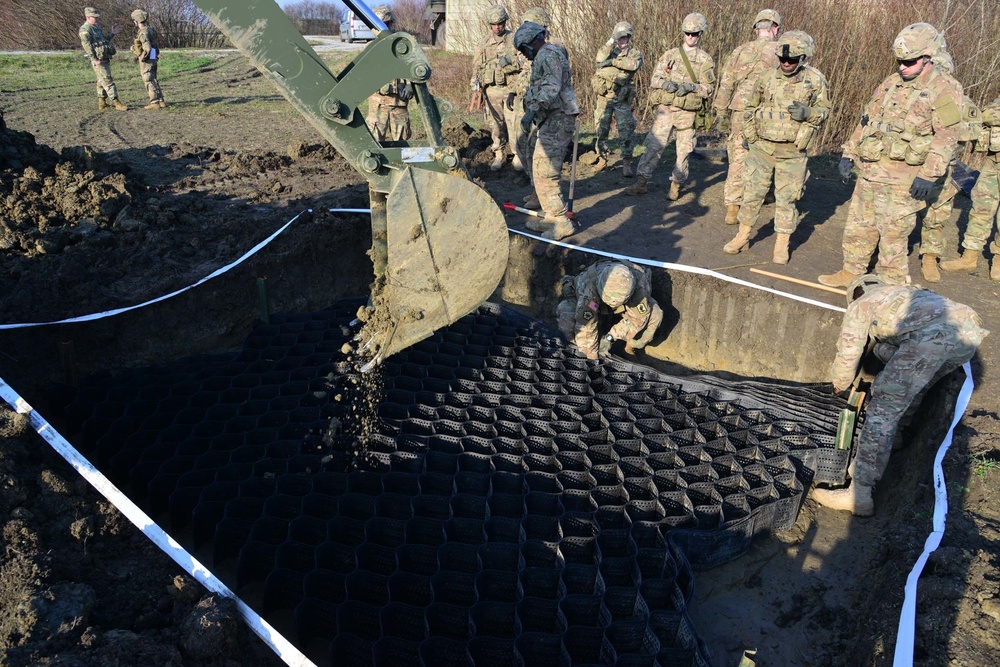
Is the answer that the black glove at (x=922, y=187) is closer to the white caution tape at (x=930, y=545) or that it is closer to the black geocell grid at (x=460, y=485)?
the white caution tape at (x=930, y=545)

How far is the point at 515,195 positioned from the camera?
7.81 meters

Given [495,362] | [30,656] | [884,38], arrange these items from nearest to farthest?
[30,656]
[495,362]
[884,38]

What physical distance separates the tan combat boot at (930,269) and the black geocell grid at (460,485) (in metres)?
1.82

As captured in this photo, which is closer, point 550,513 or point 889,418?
point 550,513

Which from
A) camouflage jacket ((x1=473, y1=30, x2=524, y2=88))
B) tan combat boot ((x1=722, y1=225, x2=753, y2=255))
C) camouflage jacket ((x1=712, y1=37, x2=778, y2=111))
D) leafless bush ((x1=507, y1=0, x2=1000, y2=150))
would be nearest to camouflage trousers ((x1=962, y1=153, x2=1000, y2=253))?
tan combat boot ((x1=722, y1=225, x2=753, y2=255))

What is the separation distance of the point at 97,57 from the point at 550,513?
35.8 feet

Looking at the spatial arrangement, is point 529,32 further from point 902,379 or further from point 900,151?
point 902,379

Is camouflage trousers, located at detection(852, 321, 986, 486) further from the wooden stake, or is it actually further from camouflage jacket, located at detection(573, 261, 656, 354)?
camouflage jacket, located at detection(573, 261, 656, 354)

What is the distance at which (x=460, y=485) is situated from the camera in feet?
12.3

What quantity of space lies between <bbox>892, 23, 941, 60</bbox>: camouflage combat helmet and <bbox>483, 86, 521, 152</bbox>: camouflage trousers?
411cm

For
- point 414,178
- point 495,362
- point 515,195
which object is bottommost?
point 495,362

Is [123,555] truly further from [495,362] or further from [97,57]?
[97,57]

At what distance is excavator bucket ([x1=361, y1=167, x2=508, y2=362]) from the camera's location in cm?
350

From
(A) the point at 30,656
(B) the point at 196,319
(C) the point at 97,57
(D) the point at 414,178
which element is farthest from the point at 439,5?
(A) the point at 30,656
